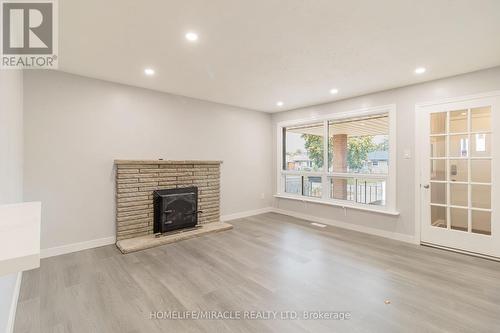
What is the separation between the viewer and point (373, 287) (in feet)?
8.20

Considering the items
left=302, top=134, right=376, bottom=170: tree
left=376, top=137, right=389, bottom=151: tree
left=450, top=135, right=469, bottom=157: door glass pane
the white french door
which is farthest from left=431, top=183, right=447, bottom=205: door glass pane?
left=302, top=134, right=376, bottom=170: tree

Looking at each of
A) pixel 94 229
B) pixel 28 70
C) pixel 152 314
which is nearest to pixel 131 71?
pixel 28 70

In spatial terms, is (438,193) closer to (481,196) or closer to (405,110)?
(481,196)

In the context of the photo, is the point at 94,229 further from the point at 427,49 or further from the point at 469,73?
the point at 469,73

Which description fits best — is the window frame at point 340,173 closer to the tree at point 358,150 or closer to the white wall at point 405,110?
the white wall at point 405,110

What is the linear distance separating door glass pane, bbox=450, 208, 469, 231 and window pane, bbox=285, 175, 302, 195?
9.48ft

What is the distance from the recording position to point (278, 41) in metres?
2.54

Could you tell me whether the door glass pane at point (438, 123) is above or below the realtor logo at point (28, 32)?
below

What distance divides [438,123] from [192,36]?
12.3 ft

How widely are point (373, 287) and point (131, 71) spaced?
13.3ft

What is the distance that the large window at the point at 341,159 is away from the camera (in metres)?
4.33

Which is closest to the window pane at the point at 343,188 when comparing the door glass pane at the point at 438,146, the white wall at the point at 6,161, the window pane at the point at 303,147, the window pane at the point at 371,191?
the window pane at the point at 371,191

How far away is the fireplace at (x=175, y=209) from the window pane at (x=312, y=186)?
8.65ft

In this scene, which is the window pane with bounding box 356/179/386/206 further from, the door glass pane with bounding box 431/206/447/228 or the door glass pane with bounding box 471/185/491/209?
the door glass pane with bounding box 471/185/491/209
